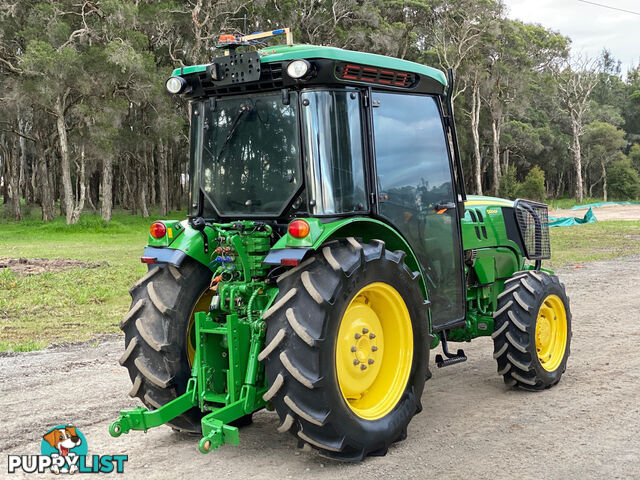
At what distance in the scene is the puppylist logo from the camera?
178 inches

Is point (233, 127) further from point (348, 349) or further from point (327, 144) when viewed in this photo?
→ point (348, 349)

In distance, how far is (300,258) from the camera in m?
4.18

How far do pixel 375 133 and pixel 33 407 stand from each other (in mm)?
3687

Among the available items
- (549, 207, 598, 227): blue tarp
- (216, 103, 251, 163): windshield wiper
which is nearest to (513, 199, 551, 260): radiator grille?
(216, 103, 251, 163): windshield wiper

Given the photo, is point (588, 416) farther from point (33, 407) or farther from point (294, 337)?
point (33, 407)

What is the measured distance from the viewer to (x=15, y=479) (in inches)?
172

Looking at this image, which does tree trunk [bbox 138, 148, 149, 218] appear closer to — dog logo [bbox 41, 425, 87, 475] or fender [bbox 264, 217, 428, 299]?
dog logo [bbox 41, 425, 87, 475]

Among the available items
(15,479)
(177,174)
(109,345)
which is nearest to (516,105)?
(177,174)

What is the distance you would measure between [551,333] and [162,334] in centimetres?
369

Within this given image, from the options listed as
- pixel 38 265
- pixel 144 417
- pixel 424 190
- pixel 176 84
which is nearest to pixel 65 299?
pixel 38 265

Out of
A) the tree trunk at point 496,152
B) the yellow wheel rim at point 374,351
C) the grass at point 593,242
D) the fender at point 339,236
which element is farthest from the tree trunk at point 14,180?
the yellow wheel rim at point 374,351

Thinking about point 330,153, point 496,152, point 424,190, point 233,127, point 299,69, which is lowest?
point 424,190

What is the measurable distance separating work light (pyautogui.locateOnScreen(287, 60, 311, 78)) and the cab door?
0.80m

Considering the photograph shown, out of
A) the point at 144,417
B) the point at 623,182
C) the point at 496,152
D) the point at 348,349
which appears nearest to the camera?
the point at 144,417
